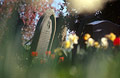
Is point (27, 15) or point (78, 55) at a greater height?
point (78, 55)

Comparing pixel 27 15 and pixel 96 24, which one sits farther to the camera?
pixel 27 15

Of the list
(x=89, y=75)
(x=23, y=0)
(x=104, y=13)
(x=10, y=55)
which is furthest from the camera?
(x=104, y=13)

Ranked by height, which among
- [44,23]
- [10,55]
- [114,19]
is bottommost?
[114,19]

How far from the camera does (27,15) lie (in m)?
13.1

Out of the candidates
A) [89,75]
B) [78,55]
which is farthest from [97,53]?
[89,75]

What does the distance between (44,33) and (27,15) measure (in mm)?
8074

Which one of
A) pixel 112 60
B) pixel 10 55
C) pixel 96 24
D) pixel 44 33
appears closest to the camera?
pixel 112 60

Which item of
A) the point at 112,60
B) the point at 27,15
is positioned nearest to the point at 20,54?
the point at 112,60

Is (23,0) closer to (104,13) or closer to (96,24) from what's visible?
(96,24)

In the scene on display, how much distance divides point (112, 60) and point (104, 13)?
1158 centimetres

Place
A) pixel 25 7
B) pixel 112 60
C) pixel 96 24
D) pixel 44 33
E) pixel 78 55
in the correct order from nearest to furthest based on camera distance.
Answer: pixel 112 60 < pixel 78 55 < pixel 44 33 < pixel 96 24 < pixel 25 7

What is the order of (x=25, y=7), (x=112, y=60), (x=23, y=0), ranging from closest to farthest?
(x=112, y=60)
(x=23, y=0)
(x=25, y=7)

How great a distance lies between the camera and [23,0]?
38.1ft

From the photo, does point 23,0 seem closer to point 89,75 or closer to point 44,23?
point 44,23
